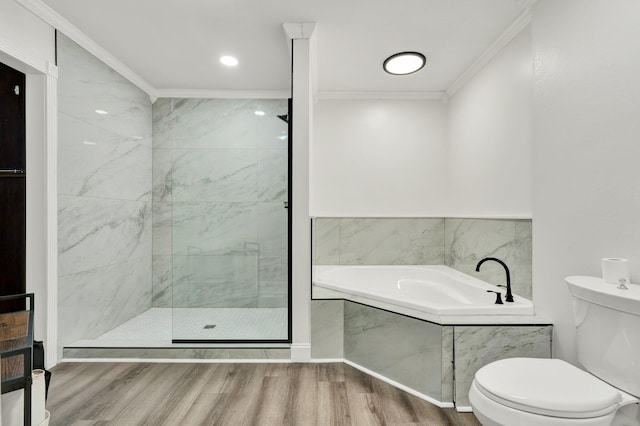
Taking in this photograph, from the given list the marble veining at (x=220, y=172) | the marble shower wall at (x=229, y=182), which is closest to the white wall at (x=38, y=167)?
the marble shower wall at (x=229, y=182)

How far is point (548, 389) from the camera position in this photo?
1303 millimetres

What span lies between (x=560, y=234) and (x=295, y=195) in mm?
1646

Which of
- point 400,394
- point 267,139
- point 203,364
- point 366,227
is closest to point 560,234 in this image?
point 400,394

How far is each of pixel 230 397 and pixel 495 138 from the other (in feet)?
8.80

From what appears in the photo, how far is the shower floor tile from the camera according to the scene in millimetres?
2689

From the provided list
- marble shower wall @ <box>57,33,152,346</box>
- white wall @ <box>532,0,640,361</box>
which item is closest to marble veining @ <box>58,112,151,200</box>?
marble shower wall @ <box>57,33,152,346</box>

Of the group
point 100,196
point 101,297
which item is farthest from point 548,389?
point 100,196

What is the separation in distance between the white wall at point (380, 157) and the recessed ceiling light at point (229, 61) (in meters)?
1.03

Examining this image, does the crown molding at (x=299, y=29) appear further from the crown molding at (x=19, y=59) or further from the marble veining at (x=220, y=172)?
the crown molding at (x=19, y=59)

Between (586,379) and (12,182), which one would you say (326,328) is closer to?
(586,379)

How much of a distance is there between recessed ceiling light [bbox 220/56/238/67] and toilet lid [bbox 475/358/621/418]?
2.94 m

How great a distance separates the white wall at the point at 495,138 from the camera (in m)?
2.43

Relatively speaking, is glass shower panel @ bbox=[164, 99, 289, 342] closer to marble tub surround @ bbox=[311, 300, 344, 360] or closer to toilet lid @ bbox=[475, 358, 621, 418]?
marble tub surround @ bbox=[311, 300, 344, 360]

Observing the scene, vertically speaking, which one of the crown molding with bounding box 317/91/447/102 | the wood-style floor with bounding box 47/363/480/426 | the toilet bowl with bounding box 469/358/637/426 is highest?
the crown molding with bounding box 317/91/447/102
